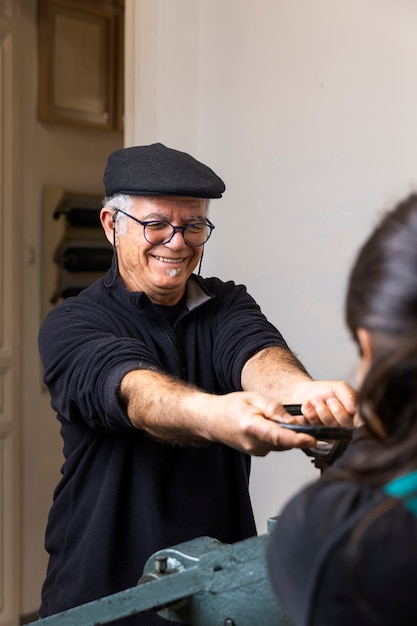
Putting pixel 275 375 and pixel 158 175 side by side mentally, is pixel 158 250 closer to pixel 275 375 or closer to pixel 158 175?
pixel 158 175

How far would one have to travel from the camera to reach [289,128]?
255 cm

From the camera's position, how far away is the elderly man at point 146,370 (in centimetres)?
164

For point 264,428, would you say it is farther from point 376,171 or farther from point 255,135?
point 255,135

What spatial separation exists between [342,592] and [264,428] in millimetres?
411

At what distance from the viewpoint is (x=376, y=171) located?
2322 mm

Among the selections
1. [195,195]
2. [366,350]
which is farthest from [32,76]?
[366,350]

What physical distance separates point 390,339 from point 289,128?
182 centimetres

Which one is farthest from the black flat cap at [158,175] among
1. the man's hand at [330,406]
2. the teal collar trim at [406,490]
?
the teal collar trim at [406,490]

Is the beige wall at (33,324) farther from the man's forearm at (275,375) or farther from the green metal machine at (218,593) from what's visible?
the green metal machine at (218,593)

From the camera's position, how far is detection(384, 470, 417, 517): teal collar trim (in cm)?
77

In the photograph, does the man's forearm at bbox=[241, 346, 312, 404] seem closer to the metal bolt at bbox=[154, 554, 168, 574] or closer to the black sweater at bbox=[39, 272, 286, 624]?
the black sweater at bbox=[39, 272, 286, 624]

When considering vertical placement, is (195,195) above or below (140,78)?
below

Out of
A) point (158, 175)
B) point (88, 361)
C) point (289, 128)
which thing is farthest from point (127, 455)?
point (289, 128)

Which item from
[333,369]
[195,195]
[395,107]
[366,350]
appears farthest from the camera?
[333,369]
